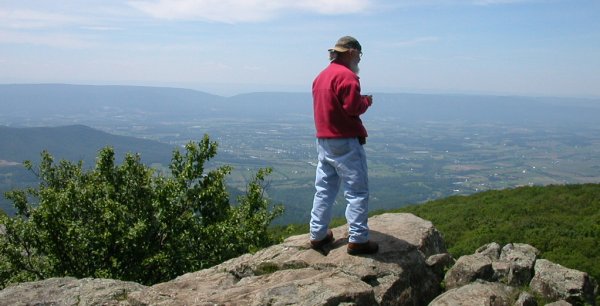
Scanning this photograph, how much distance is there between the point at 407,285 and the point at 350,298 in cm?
177

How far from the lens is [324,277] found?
774cm

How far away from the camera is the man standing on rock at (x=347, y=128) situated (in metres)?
8.06

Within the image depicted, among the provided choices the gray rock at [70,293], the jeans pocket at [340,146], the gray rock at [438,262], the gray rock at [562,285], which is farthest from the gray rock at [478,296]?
the gray rock at [70,293]

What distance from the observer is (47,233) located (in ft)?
40.1

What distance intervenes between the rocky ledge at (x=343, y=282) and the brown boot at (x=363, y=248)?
5.0 inches

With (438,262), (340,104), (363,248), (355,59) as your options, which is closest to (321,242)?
(363,248)

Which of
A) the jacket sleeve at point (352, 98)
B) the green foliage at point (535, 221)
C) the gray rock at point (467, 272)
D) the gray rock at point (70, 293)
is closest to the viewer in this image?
the gray rock at point (70, 293)

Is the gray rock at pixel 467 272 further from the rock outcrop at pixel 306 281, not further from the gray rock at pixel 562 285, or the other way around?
the gray rock at pixel 562 285

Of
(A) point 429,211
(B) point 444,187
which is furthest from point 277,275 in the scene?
(B) point 444,187

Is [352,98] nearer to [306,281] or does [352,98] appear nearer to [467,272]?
[306,281]

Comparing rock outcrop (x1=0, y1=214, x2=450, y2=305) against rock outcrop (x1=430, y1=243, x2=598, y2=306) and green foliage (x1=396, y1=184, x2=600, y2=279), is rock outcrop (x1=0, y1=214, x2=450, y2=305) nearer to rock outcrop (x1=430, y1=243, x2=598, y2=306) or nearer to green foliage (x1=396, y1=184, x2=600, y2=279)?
rock outcrop (x1=430, y1=243, x2=598, y2=306)

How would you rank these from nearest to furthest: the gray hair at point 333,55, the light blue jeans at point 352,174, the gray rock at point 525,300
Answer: the gray rock at point 525,300 → the light blue jeans at point 352,174 → the gray hair at point 333,55

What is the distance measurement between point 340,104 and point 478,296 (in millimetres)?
4159

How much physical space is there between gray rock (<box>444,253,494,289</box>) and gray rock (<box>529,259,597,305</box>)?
1086 mm
